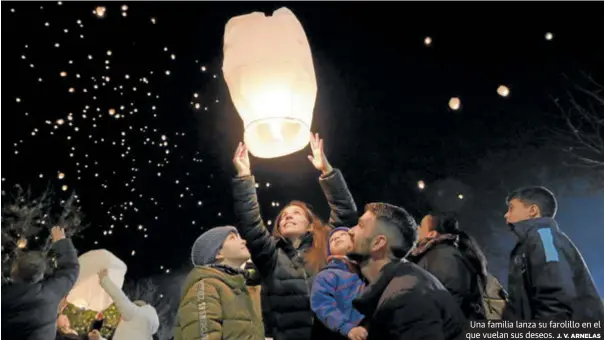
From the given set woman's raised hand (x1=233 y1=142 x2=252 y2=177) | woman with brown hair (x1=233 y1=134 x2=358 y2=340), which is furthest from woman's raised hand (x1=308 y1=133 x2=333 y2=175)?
woman's raised hand (x1=233 y1=142 x2=252 y2=177)

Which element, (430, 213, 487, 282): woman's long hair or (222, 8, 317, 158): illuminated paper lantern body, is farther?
(430, 213, 487, 282): woman's long hair

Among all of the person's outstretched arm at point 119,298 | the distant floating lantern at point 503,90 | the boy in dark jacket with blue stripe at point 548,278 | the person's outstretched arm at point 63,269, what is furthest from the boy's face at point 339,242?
the distant floating lantern at point 503,90

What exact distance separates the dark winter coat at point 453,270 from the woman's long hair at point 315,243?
0.73m

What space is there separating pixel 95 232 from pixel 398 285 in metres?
25.4

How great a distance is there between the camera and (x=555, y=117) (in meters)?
15.0

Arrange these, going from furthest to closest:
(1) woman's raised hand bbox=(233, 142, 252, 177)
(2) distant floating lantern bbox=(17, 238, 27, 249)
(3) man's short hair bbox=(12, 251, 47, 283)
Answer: (2) distant floating lantern bbox=(17, 238, 27, 249), (3) man's short hair bbox=(12, 251, 47, 283), (1) woman's raised hand bbox=(233, 142, 252, 177)

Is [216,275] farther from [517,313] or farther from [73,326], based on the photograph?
[73,326]

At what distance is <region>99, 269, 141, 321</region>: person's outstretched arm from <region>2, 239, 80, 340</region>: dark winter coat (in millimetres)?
1087

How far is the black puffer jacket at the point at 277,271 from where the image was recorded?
4336 mm

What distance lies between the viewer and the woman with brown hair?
438 centimetres

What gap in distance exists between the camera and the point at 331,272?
413cm

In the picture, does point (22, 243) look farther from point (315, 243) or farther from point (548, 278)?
point (548, 278)

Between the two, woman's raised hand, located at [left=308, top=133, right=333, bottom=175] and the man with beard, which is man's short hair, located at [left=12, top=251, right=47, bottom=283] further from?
the man with beard

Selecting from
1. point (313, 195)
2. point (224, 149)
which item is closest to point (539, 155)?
point (313, 195)
